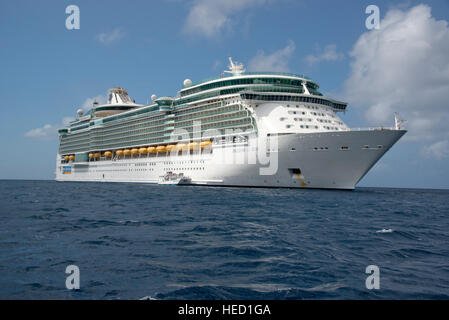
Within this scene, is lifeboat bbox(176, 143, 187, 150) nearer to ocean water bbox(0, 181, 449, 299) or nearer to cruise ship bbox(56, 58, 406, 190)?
cruise ship bbox(56, 58, 406, 190)

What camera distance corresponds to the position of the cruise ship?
30.7 metres

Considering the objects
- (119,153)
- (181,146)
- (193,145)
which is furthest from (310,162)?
(119,153)

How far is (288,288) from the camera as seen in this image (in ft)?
20.5

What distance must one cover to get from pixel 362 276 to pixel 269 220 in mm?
7329

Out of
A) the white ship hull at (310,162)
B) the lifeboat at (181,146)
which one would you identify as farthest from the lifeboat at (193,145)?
the white ship hull at (310,162)

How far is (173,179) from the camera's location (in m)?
44.4

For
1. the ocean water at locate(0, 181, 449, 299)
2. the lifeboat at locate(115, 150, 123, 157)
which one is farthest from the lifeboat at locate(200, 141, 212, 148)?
the ocean water at locate(0, 181, 449, 299)

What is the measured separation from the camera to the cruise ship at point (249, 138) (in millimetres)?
30734

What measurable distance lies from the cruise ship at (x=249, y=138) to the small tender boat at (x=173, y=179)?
20cm

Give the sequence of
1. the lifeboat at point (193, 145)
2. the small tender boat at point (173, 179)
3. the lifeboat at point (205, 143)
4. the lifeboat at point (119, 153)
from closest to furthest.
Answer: the lifeboat at point (205, 143) < the small tender boat at point (173, 179) < the lifeboat at point (193, 145) < the lifeboat at point (119, 153)

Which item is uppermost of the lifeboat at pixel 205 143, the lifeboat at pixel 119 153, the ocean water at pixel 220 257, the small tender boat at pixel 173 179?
the lifeboat at pixel 119 153

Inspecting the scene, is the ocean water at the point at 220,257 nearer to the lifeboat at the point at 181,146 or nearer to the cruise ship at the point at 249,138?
the cruise ship at the point at 249,138

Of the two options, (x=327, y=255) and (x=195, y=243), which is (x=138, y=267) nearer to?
(x=195, y=243)

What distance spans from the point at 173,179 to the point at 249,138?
13.9 metres
